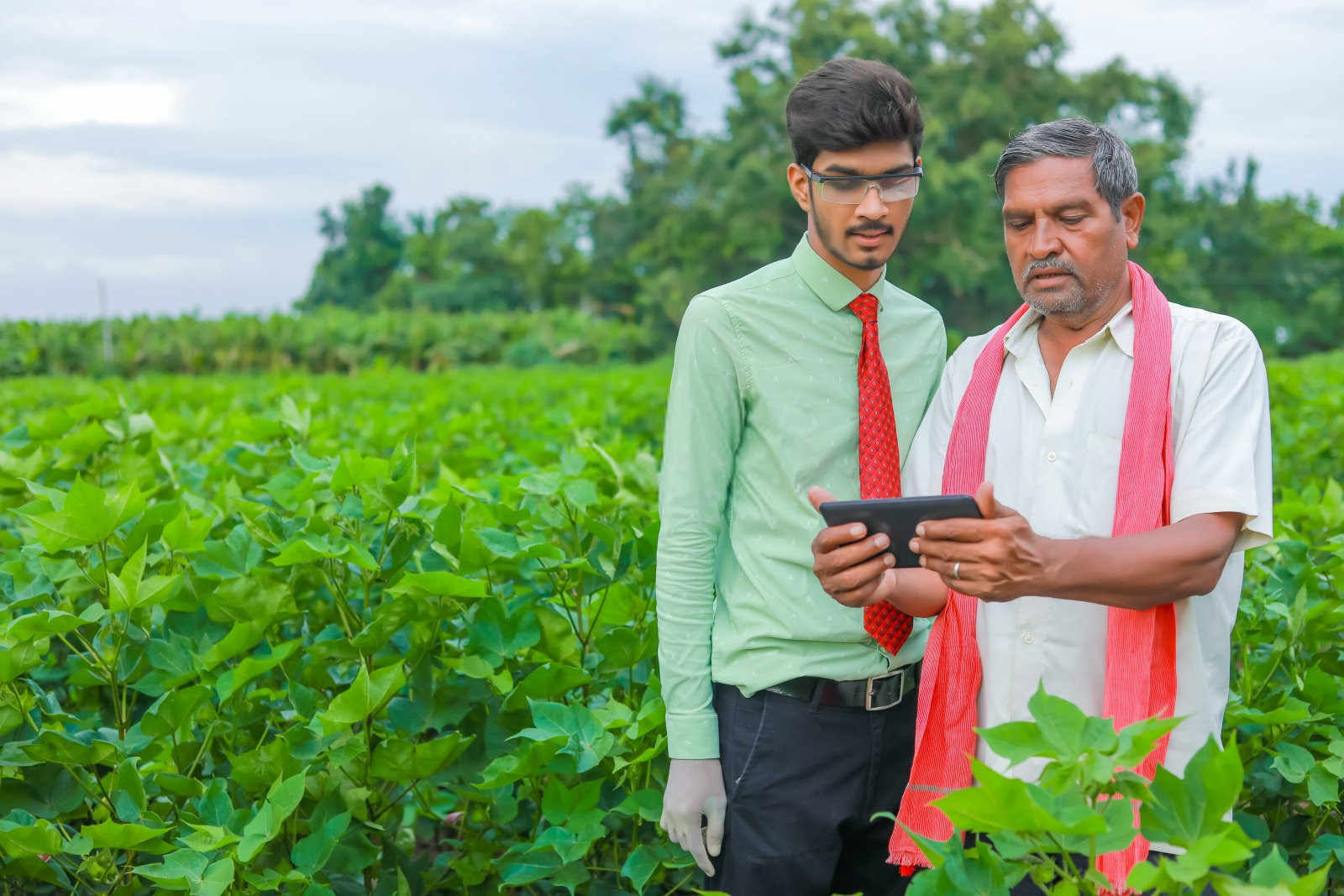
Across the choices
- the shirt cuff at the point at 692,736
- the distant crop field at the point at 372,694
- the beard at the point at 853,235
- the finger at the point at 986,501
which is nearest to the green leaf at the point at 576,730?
the distant crop field at the point at 372,694

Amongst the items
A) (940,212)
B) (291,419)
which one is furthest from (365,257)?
(291,419)

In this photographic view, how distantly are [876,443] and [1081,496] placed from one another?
0.41 m

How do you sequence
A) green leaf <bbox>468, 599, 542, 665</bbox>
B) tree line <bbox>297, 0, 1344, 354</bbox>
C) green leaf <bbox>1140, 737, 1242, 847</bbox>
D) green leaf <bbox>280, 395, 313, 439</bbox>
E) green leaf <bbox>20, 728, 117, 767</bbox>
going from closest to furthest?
green leaf <bbox>1140, 737, 1242, 847</bbox> → green leaf <bbox>20, 728, 117, 767</bbox> → green leaf <bbox>468, 599, 542, 665</bbox> → green leaf <bbox>280, 395, 313, 439</bbox> → tree line <bbox>297, 0, 1344, 354</bbox>

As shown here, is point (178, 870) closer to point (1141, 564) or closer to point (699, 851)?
point (699, 851)

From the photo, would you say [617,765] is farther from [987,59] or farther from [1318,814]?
[987,59]

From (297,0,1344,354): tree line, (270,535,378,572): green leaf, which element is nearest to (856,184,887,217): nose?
(270,535,378,572): green leaf

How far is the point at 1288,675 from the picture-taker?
2.67 meters

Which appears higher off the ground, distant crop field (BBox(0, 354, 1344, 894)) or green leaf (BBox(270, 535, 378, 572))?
green leaf (BBox(270, 535, 378, 572))

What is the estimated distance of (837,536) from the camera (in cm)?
196

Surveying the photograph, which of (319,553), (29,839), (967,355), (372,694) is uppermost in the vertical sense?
(967,355)

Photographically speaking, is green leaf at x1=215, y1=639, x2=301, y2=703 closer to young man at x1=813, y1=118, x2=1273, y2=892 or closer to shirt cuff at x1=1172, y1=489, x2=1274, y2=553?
young man at x1=813, y1=118, x2=1273, y2=892

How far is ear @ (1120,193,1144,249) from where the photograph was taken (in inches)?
82.6

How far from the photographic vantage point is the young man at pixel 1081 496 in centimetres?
181

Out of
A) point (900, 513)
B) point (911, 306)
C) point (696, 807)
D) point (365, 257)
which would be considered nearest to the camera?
point (900, 513)
